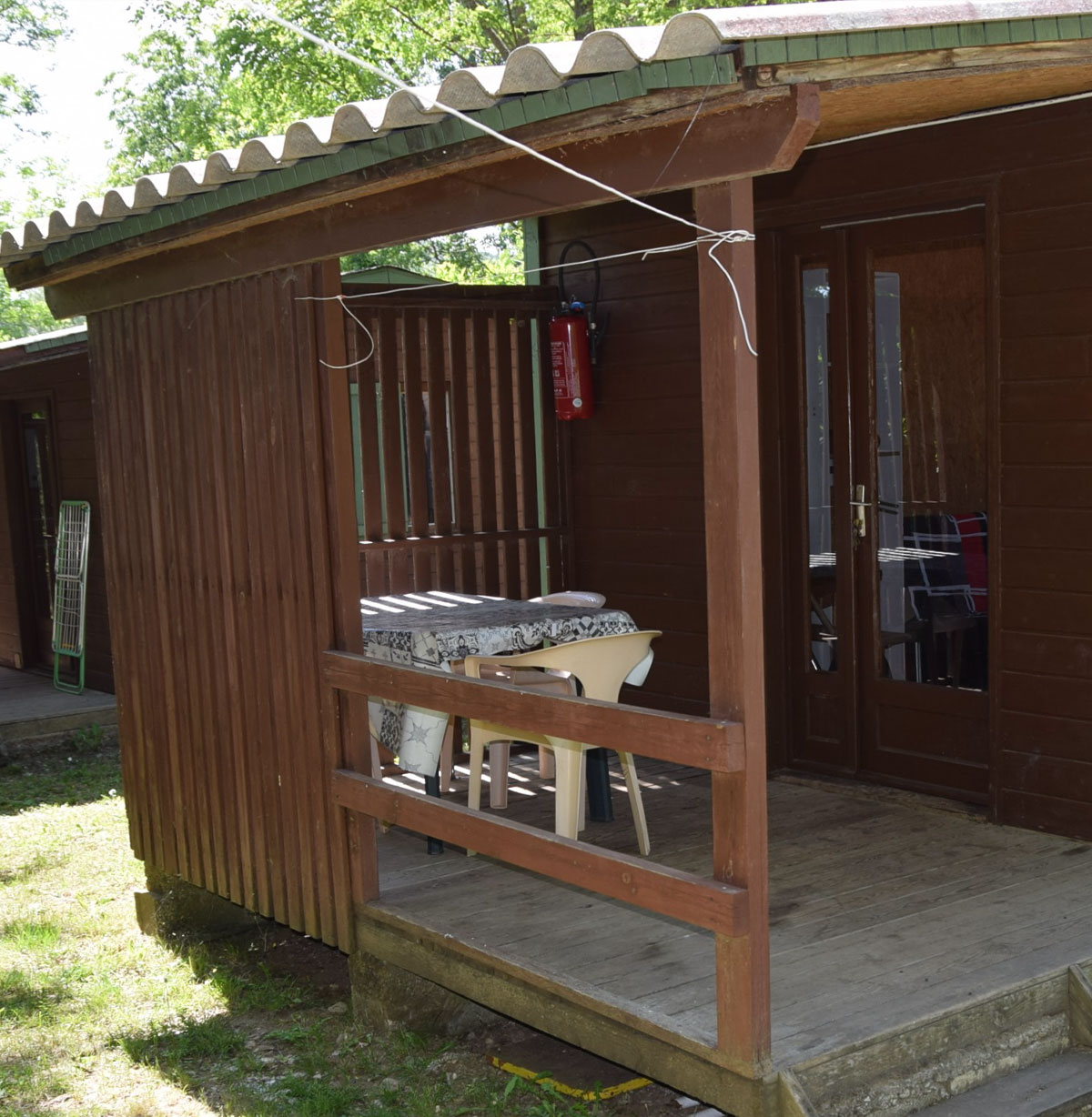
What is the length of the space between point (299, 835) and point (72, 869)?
2.42 m

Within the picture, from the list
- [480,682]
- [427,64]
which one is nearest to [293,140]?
[480,682]

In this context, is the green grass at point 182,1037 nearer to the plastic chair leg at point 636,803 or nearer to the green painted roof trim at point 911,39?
the plastic chair leg at point 636,803

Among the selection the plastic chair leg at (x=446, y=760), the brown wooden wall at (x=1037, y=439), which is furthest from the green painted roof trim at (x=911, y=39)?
the plastic chair leg at (x=446, y=760)

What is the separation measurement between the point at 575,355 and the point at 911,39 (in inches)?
148

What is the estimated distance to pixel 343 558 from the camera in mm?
4336

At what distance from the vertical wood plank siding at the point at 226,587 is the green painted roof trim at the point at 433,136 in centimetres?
32

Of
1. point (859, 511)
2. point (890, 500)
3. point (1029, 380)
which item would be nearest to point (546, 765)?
point (859, 511)

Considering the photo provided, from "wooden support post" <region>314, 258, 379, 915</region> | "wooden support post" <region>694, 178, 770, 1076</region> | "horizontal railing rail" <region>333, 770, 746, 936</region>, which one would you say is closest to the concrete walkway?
"wooden support post" <region>314, 258, 379, 915</region>

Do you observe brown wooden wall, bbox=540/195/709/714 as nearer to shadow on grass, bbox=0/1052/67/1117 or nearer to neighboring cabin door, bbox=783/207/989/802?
neighboring cabin door, bbox=783/207/989/802

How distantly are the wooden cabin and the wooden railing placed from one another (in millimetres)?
14

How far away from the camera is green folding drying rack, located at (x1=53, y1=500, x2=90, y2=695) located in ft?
33.4

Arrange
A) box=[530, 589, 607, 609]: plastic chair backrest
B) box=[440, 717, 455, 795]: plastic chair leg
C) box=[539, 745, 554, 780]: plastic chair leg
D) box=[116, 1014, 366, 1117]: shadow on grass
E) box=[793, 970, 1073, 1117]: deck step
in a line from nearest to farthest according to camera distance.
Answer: box=[793, 970, 1073, 1117]: deck step, box=[116, 1014, 366, 1117]: shadow on grass, box=[440, 717, 455, 795]: plastic chair leg, box=[530, 589, 607, 609]: plastic chair backrest, box=[539, 745, 554, 780]: plastic chair leg

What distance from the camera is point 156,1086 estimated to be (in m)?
4.23

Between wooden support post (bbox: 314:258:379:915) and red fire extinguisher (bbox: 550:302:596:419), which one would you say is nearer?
wooden support post (bbox: 314:258:379:915)
